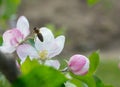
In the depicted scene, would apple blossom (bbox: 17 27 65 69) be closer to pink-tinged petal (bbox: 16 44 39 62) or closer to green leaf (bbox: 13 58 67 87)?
pink-tinged petal (bbox: 16 44 39 62)

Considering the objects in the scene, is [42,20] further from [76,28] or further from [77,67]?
[77,67]

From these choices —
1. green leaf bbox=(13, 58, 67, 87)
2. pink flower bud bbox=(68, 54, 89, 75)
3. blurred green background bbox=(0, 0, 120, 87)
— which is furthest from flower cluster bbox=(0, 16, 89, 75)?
blurred green background bbox=(0, 0, 120, 87)

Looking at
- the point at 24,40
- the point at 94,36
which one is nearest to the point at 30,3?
the point at 94,36

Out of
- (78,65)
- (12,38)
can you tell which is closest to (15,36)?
(12,38)

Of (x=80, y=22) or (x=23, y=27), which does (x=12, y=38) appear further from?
(x=80, y=22)

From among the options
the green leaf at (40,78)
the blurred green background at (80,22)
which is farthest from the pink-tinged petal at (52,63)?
the blurred green background at (80,22)

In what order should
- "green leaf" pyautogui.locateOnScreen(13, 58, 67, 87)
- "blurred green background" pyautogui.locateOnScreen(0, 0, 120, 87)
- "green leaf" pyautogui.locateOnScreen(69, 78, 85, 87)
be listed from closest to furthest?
"green leaf" pyautogui.locateOnScreen(13, 58, 67, 87) < "green leaf" pyautogui.locateOnScreen(69, 78, 85, 87) < "blurred green background" pyautogui.locateOnScreen(0, 0, 120, 87)

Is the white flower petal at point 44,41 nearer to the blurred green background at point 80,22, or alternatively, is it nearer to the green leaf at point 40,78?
the green leaf at point 40,78
